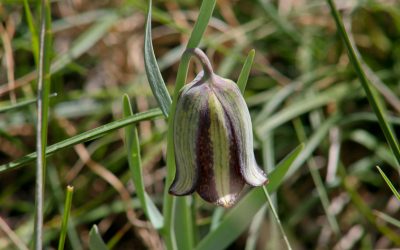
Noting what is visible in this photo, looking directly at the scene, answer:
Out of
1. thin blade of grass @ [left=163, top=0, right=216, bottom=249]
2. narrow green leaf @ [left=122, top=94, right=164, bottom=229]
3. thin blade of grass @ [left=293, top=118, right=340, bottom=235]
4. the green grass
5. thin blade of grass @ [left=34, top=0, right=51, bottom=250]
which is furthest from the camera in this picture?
the green grass

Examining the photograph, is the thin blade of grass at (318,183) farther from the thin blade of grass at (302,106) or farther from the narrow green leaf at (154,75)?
the narrow green leaf at (154,75)

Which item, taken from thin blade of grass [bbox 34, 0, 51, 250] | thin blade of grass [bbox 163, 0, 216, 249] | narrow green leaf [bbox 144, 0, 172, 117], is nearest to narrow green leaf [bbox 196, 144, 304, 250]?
thin blade of grass [bbox 163, 0, 216, 249]

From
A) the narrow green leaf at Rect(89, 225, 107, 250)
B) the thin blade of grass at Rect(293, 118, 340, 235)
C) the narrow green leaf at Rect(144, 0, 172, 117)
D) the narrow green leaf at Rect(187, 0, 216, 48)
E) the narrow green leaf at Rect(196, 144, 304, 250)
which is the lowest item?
the thin blade of grass at Rect(293, 118, 340, 235)

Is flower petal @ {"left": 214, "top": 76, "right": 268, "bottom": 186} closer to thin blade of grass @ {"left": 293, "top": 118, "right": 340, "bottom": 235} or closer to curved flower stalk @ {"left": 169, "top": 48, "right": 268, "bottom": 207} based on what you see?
curved flower stalk @ {"left": 169, "top": 48, "right": 268, "bottom": 207}

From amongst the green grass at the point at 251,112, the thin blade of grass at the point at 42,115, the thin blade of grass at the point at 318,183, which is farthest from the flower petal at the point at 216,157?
the thin blade of grass at the point at 318,183

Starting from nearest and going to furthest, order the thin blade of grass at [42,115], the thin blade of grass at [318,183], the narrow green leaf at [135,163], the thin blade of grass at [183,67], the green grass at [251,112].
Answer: the thin blade of grass at [42,115] < the thin blade of grass at [183,67] < the narrow green leaf at [135,163] < the thin blade of grass at [318,183] < the green grass at [251,112]

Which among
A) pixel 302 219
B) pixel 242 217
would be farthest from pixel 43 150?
pixel 302 219
